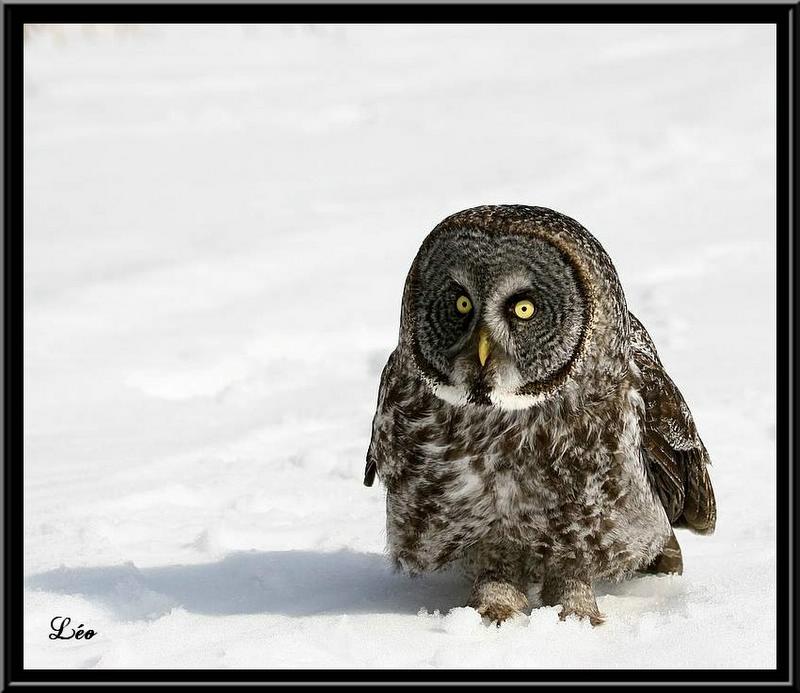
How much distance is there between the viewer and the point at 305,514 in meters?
5.27

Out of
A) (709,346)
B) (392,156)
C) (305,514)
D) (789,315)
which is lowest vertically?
(305,514)

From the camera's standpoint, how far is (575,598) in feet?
13.2

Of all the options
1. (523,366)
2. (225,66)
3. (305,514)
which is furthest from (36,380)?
(225,66)

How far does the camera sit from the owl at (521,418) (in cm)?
376

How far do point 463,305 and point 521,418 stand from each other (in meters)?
0.41

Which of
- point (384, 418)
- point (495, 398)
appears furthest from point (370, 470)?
point (495, 398)

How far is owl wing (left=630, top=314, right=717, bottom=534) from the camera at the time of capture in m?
4.09

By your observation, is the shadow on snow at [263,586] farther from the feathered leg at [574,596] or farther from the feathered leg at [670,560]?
the feathered leg at [670,560]

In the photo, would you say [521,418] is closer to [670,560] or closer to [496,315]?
[496,315]

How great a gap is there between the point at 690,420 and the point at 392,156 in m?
7.35

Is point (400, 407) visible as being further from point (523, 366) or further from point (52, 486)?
point (52, 486)

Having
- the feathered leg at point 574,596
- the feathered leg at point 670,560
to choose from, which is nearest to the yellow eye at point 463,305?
the feathered leg at point 574,596
